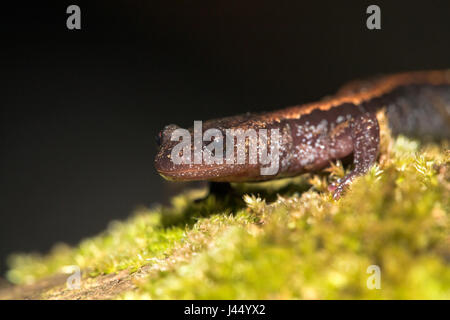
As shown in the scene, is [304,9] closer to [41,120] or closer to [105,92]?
[105,92]

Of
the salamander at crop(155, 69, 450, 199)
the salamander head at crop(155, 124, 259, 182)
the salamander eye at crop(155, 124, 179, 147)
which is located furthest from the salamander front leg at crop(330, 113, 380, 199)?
the salamander eye at crop(155, 124, 179, 147)

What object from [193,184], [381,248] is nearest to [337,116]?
[381,248]

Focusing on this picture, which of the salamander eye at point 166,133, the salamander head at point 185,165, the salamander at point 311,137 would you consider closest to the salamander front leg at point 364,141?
the salamander at point 311,137

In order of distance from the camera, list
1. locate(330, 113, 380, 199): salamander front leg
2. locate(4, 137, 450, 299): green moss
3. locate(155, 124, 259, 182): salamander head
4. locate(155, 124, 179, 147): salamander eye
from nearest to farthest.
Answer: locate(4, 137, 450, 299): green moss < locate(155, 124, 259, 182): salamander head < locate(330, 113, 380, 199): salamander front leg < locate(155, 124, 179, 147): salamander eye

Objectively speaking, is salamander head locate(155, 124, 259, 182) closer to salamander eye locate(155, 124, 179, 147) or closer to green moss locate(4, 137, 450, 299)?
salamander eye locate(155, 124, 179, 147)

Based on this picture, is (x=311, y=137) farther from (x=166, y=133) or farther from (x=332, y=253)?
(x=332, y=253)

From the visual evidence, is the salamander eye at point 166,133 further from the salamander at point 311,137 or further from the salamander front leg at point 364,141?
the salamander front leg at point 364,141

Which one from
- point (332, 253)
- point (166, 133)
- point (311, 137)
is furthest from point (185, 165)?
point (332, 253)
